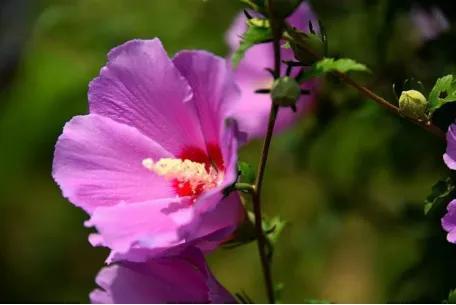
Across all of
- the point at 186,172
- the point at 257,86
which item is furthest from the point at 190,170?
the point at 257,86

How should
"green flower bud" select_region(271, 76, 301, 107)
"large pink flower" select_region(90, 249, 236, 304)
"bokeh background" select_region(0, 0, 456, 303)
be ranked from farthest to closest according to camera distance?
"bokeh background" select_region(0, 0, 456, 303) → "large pink flower" select_region(90, 249, 236, 304) → "green flower bud" select_region(271, 76, 301, 107)

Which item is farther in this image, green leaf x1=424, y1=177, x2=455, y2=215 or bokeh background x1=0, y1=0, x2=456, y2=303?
bokeh background x1=0, y1=0, x2=456, y2=303

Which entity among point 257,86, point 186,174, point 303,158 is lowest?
point 303,158

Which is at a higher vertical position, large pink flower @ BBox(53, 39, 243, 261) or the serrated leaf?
large pink flower @ BBox(53, 39, 243, 261)

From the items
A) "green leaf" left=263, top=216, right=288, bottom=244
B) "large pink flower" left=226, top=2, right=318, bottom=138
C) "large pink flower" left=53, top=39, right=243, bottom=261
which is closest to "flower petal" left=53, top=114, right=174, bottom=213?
"large pink flower" left=53, top=39, right=243, bottom=261

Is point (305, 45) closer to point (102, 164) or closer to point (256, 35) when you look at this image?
point (256, 35)

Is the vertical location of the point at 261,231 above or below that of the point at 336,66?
below

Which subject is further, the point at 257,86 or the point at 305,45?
the point at 257,86

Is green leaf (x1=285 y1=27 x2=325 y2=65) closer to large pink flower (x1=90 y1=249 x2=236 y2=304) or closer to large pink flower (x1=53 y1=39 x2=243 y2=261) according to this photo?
large pink flower (x1=53 y1=39 x2=243 y2=261)
